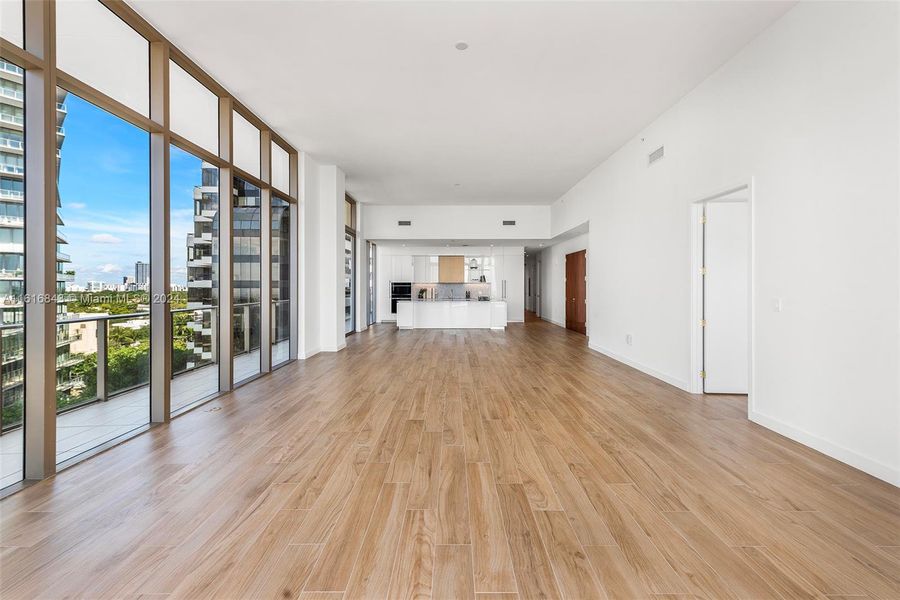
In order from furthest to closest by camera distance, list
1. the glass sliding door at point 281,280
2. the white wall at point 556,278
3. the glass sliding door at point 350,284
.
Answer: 1. the white wall at point 556,278
2. the glass sliding door at point 350,284
3. the glass sliding door at point 281,280

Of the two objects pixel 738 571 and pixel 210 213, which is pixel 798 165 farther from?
pixel 210 213

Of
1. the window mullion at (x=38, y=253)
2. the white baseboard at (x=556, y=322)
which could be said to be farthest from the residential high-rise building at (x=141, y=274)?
the white baseboard at (x=556, y=322)

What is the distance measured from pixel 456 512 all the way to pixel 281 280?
17.2 feet

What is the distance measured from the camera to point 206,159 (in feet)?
14.2

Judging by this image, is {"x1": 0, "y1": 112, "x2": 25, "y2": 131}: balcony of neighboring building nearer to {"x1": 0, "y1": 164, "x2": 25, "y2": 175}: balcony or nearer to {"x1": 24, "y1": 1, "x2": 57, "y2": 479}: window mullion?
{"x1": 24, "y1": 1, "x2": 57, "y2": 479}: window mullion

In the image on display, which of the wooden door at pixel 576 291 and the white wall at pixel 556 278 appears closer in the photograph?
the wooden door at pixel 576 291

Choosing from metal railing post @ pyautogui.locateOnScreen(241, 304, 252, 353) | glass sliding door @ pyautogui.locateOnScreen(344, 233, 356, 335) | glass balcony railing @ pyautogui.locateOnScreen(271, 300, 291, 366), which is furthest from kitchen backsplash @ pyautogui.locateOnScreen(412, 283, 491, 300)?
metal railing post @ pyautogui.locateOnScreen(241, 304, 252, 353)

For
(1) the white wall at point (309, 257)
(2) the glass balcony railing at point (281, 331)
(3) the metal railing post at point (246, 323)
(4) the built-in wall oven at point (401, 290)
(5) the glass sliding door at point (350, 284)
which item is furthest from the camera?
(4) the built-in wall oven at point (401, 290)

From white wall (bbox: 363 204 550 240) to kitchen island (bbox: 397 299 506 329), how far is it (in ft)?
6.41

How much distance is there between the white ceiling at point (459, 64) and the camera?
329 cm

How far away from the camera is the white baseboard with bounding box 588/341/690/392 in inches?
190

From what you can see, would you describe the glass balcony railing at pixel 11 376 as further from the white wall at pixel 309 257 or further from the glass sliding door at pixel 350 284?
the glass sliding door at pixel 350 284

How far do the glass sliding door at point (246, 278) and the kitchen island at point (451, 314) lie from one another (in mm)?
6351

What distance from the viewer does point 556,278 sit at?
12.9 meters
